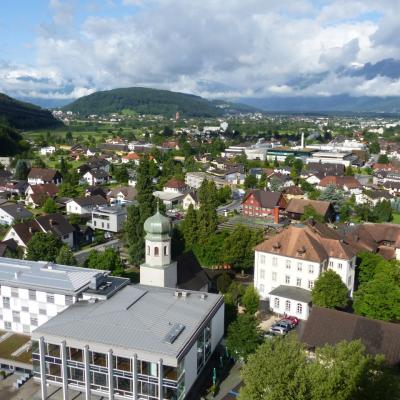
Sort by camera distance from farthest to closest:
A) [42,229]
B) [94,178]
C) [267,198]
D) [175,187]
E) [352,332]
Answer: [94,178], [175,187], [267,198], [42,229], [352,332]

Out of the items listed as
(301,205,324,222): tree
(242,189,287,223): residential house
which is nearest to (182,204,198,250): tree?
(301,205,324,222): tree

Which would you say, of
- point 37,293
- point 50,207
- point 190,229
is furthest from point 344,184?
point 37,293

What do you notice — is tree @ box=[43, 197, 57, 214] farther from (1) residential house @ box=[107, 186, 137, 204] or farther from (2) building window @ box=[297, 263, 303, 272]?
(2) building window @ box=[297, 263, 303, 272]

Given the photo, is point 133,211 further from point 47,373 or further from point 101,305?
point 47,373

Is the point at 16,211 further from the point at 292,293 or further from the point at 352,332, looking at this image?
the point at 352,332

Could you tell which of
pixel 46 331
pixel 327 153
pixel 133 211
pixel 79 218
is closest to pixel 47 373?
pixel 46 331

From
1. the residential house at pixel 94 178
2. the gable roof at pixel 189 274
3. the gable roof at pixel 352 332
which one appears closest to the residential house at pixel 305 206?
the gable roof at pixel 189 274
